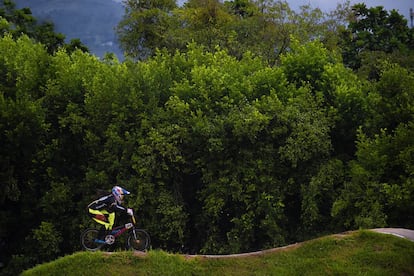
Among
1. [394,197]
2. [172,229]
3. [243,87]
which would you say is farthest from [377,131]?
[172,229]

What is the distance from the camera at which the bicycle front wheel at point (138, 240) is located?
44.9ft

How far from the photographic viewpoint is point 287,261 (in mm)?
10570

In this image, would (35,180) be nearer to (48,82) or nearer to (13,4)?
(48,82)

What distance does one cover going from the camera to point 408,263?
10.0 metres

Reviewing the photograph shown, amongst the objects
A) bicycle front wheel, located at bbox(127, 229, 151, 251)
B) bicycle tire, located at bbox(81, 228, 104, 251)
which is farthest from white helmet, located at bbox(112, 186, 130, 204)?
bicycle tire, located at bbox(81, 228, 104, 251)

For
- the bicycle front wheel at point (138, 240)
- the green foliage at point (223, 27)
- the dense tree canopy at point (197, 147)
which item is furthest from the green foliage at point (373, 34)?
the bicycle front wheel at point (138, 240)

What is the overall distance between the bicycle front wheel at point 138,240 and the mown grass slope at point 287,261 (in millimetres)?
2652

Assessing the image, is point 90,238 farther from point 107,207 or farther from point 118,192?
point 118,192

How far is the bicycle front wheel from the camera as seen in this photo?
13695mm

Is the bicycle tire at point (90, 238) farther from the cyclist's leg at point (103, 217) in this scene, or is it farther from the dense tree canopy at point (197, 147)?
the dense tree canopy at point (197, 147)

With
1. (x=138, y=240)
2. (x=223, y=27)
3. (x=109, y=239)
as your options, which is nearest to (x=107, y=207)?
(x=109, y=239)

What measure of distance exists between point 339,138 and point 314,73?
8.49ft

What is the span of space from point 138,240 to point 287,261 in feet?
15.3

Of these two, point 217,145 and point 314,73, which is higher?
point 314,73
